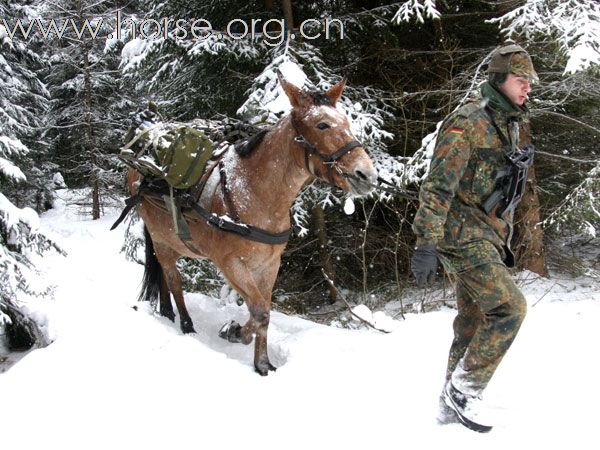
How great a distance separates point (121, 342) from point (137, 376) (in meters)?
0.59

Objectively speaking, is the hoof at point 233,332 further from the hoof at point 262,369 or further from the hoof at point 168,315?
the hoof at point 168,315

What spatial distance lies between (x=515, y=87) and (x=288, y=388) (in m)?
2.77

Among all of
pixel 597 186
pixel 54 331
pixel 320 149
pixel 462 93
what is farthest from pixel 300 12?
pixel 54 331

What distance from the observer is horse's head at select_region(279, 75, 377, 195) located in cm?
387

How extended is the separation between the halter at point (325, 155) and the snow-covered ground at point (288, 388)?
172 centimetres

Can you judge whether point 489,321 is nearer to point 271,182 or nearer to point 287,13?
point 271,182

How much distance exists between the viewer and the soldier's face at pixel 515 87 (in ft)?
10.2

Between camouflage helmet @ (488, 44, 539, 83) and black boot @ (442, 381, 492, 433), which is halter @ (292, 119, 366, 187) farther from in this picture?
black boot @ (442, 381, 492, 433)

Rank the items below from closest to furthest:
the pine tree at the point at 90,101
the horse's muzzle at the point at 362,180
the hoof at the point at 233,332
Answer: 1. the horse's muzzle at the point at 362,180
2. the hoof at the point at 233,332
3. the pine tree at the point at 90,101

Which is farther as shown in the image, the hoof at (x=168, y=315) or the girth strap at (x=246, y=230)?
the hoof at (x=168, y=315)

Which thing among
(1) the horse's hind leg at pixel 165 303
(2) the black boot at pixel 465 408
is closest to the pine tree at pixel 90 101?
(1) the horse's hind leg at pixel 165 303

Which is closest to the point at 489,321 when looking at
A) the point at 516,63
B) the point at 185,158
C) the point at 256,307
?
the point at 516,63

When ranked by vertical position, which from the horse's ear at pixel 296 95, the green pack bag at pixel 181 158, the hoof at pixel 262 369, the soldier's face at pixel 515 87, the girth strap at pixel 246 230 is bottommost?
the hoof at pixel 262 369

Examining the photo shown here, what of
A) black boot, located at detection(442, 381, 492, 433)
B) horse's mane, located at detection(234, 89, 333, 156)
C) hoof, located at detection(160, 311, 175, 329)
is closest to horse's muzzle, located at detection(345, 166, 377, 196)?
horse's mane, located at detection(234, 89, 333, 156)
